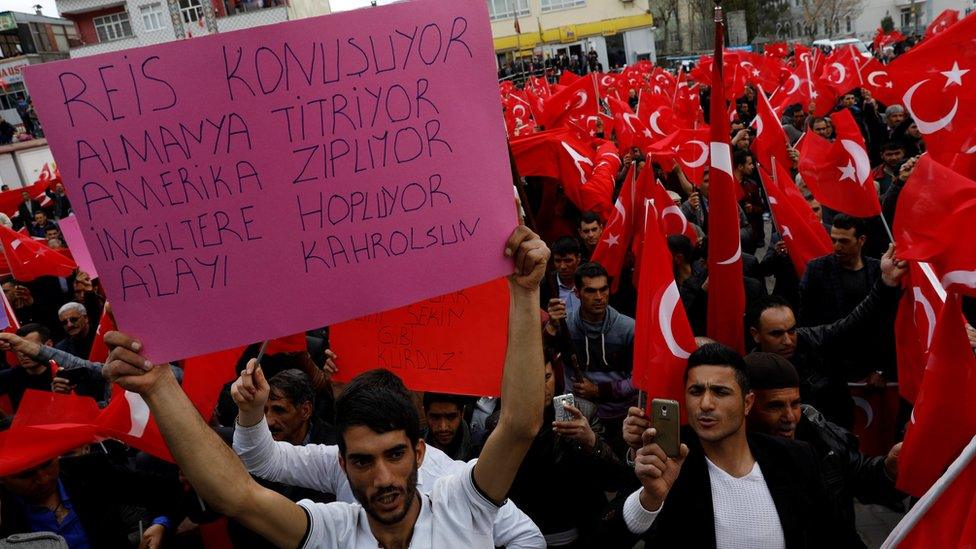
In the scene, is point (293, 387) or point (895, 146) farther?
point (895, 146)

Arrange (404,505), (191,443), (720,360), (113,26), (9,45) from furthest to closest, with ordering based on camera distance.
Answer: (9,45)
(113,26)
(720,360)
(404,505)
(191,443)

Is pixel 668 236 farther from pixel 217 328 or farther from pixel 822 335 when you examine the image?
pixel 217 328

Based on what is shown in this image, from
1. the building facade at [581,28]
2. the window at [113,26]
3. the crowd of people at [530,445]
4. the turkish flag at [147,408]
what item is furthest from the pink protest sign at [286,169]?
the building facade at [581,28]

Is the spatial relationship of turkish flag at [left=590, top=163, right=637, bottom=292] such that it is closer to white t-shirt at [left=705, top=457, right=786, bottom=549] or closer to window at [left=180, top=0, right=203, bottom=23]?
white t-shirt at [left=705, top=457, right=786, bottom=549]

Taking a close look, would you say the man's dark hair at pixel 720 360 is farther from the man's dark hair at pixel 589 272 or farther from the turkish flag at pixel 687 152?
the turkish flag at pixel 687 152

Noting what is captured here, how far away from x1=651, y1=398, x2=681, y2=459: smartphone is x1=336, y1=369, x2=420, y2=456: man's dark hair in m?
0.73

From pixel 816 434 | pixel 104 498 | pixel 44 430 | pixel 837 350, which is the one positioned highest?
pixel 44 430

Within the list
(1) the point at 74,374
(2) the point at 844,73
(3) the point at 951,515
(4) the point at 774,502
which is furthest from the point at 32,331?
(2) the point at 844,73

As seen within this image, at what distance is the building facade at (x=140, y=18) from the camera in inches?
1556

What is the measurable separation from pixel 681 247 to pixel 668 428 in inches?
133

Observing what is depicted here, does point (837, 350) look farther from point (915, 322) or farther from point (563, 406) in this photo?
point (563, 406)

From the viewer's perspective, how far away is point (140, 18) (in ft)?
138

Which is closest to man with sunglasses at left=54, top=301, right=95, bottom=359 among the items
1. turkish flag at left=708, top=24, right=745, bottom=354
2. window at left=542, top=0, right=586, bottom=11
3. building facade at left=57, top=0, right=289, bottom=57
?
turkish flag at left=708, top=24, right=745, bottom=354

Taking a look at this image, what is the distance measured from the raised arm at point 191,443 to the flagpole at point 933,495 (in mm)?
1695
